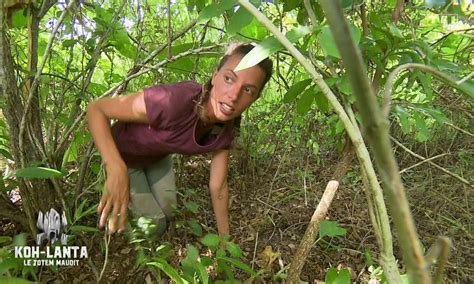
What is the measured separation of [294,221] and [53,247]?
96cm

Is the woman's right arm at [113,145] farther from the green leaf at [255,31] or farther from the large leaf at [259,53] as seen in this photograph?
the large leaf at [259,53]

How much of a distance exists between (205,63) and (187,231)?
0.79 metres

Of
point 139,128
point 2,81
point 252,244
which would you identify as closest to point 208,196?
point 252,244

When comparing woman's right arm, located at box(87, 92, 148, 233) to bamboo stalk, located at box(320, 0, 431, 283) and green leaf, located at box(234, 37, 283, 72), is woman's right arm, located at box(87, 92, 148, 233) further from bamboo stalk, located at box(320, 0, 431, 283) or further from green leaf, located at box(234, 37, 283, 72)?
bamboo stalk, located at box(320, 0, 431, 283)

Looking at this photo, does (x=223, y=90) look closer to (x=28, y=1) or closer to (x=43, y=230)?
(x=28, y=1)

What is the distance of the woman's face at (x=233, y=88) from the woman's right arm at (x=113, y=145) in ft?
0.79

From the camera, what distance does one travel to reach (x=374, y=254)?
5.29 ft

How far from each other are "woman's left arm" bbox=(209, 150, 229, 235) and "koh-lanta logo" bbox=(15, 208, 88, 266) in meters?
0.50

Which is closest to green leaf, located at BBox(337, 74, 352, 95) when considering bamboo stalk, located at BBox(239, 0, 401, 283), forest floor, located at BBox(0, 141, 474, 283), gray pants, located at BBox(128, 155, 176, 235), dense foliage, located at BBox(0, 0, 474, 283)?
dense foliage, located at BBox(0, 0, 474, 283)

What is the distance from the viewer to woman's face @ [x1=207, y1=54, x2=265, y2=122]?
51.6 inches

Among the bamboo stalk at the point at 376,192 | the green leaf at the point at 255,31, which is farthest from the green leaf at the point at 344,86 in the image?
the green leaf at the point at 255,31

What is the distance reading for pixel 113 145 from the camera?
1.33 m

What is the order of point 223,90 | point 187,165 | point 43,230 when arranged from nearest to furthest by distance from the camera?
point 223,90, point 43,230, point 187,165

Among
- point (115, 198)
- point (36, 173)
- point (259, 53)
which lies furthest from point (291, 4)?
point (36, 173)
